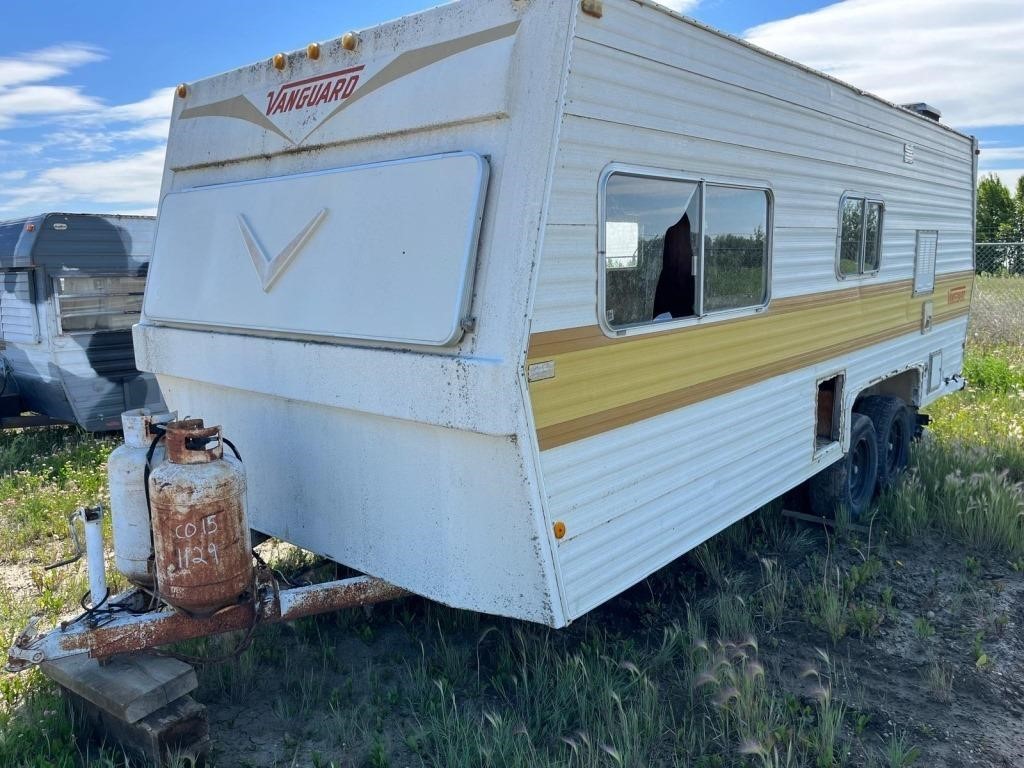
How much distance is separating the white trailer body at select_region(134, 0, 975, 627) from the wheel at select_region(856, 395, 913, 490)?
1.71 metres

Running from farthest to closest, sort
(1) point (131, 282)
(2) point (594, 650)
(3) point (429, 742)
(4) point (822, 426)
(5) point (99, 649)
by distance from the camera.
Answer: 1. (1) point (131, 282)
2. (4) point (822, 426)
3. (2) point (594, 650)
4. (3) point (429, 742)
5. (5) point (99, 649)

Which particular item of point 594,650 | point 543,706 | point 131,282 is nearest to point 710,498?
point 594,650

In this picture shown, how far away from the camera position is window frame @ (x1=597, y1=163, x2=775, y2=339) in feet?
10.6

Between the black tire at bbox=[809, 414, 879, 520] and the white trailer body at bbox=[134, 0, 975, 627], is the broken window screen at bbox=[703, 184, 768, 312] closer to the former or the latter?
the white trailer body at bbox=[134, 0, 975, 627]

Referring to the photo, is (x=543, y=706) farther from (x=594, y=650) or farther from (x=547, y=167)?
(x=547, y=167)

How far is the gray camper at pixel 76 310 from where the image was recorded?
316 inches

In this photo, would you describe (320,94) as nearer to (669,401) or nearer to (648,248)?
(648,248)

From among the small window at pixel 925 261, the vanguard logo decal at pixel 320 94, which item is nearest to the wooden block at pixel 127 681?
the vanguard logo decal at pixel 320 94

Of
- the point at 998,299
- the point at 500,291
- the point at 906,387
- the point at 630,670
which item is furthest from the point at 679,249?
the point at 998,299

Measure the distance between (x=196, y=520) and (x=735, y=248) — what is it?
2.71 m

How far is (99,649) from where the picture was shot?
126 inches

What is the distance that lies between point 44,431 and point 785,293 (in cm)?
794

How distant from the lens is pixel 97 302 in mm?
8328

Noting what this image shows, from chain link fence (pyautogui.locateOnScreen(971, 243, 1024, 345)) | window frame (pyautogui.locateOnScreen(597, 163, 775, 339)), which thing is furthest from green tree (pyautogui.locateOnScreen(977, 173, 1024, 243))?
window frame (pyautogui.locateOnScreen(597, 163, 775, 339))
